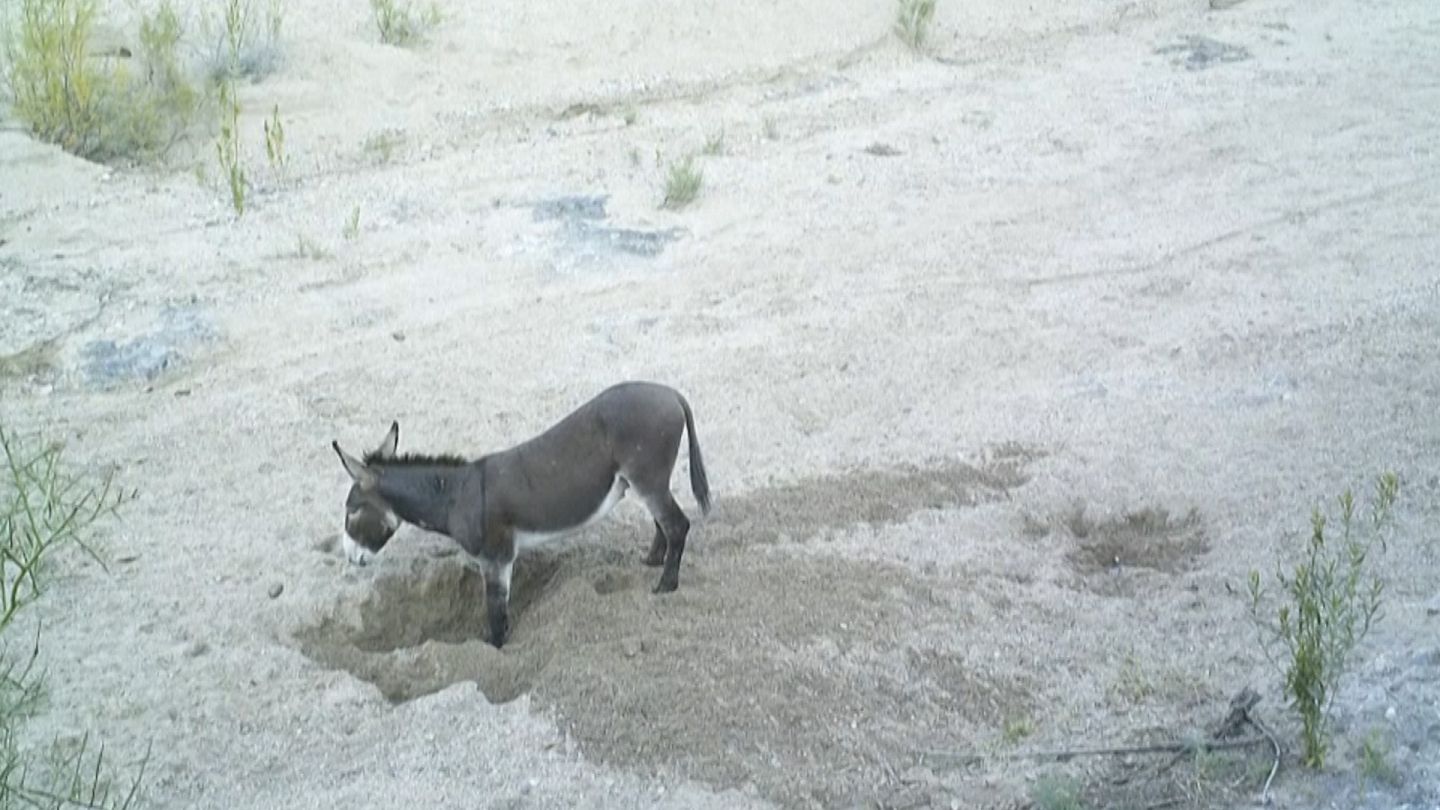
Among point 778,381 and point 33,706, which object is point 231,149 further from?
point 33,706

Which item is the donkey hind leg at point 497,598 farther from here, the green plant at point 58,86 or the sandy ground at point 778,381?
the green plant at point 58,86

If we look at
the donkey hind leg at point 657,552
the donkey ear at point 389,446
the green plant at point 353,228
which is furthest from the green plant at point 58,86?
the donkey hind leg at point 657,552

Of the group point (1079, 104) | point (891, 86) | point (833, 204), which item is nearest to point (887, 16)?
point (891, 86)

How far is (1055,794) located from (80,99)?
8.32 metres

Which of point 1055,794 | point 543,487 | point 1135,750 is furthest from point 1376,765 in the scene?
point 543,487

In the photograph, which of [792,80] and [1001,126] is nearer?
[1001,126]

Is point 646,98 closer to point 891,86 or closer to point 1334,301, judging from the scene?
point 891,86

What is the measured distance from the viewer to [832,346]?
8.93 metres

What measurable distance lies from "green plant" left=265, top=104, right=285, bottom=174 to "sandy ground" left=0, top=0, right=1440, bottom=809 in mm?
100

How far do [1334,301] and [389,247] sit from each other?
5.26 metres

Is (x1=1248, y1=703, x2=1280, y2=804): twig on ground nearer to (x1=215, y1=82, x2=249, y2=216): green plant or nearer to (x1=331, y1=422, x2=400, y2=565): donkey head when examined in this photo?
(x1=331, y1=422, x2=400, y2=565): donkey head

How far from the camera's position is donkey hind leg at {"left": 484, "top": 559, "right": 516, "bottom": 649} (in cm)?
662

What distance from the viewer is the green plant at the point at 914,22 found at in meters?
13.1

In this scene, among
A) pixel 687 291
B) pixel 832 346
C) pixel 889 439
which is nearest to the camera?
pixel 889 439
